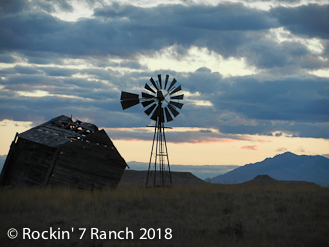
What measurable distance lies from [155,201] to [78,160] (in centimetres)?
557

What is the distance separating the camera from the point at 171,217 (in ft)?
45.7

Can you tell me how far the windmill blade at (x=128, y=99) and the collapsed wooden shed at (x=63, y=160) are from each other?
12.6 ft

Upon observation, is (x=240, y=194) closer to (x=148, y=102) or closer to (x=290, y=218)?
(x=290, y=218)

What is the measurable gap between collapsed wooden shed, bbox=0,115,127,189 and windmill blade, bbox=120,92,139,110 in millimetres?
3841

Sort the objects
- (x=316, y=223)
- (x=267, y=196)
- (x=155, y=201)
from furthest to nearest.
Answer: (x=267, y=196), (x=155, y=201), (x=316, y=223)

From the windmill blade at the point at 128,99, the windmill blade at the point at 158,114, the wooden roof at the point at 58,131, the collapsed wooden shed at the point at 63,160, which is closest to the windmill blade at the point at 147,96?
the windmill blade at the point at 128,99

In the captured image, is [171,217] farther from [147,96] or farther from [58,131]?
[147,96]

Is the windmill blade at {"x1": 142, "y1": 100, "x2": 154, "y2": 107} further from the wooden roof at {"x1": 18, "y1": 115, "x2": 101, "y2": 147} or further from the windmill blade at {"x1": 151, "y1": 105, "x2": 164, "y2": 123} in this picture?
the wooden roof at {"x1": 18, "y1": 115, "x2": 101, "y2": 147}

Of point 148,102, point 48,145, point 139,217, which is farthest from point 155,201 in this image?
point 148,102

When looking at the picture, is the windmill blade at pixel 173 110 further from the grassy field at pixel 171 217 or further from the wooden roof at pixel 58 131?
the grassy field at pixel 171 217

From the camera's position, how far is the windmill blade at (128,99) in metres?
23.9

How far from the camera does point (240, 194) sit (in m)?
19.2

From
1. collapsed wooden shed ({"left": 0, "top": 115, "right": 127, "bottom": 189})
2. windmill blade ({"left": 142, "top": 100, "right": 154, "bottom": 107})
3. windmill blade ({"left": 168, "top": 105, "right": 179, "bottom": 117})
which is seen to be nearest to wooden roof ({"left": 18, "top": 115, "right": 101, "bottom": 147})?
collapsed wooden shed ({"left": 0, "top": 115, "right": 127, "bottom": 189})

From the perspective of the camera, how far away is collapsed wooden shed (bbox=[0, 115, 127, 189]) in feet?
63.5
